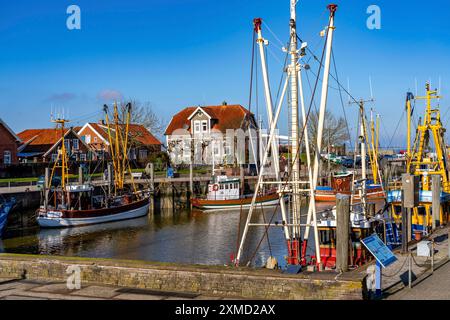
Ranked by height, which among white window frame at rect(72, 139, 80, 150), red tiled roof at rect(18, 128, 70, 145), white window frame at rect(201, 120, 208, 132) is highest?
white window frame at rect(201, 120, 208, 132)

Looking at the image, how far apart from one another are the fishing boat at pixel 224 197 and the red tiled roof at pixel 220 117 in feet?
75.9

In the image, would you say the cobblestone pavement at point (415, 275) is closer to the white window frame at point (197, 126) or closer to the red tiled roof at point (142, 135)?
the white window frame at point (197, 126)

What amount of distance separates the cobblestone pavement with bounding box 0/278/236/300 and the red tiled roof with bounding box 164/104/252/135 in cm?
6350

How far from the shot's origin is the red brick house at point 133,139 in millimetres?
78688

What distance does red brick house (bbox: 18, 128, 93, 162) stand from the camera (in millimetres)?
70812

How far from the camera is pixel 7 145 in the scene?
62125 millimetres

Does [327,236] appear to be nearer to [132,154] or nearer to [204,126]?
[204,126]

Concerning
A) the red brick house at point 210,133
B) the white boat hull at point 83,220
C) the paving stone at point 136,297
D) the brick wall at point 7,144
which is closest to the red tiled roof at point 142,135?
the red brick house at point 210,133

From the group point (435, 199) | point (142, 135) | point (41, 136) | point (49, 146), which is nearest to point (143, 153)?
point (142, 135)

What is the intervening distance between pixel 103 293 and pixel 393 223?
1626 cm

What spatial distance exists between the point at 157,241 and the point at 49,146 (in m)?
43.2

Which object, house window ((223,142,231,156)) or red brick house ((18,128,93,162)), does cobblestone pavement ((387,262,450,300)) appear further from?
house window ((223,142,231,156))

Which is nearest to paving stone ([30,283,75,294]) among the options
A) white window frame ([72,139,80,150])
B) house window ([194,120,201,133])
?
white window frame ([72,139,80,150])
